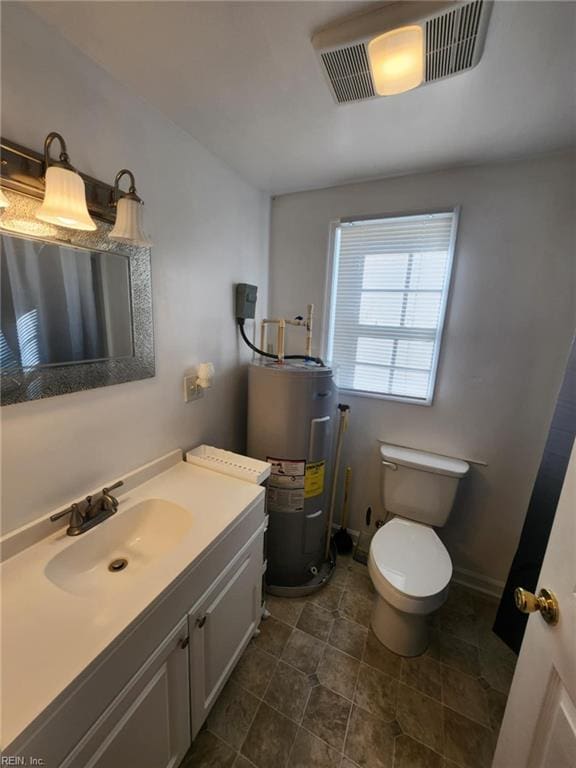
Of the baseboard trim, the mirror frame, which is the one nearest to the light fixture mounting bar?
the mirror frame

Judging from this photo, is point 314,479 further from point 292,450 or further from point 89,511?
point 89,511

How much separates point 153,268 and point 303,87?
0.82 meters

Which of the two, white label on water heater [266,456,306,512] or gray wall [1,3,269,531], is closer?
gray wall [1,3,269,531]

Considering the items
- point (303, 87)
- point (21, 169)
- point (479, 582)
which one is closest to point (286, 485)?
point (479, 582)

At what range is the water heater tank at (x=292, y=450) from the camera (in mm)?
1503

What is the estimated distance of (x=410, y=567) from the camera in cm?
140

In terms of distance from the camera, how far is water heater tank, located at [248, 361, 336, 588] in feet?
4.93

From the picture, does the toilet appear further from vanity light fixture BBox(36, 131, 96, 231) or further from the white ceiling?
vanity light fixture BBox(36, 131, 96, 231)

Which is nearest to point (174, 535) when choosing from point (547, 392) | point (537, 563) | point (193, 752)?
point (193, 752)

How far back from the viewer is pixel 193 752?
1.07 metres

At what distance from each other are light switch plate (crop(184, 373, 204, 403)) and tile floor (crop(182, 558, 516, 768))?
1214 mm

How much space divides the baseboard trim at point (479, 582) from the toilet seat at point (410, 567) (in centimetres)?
45

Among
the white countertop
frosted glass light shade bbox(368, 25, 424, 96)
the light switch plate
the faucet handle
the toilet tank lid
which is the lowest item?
the toilet tank lid

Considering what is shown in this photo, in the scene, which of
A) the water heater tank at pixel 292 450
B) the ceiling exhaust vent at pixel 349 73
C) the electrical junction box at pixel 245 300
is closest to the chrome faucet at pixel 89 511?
the water heater tank at pixel 292 450
